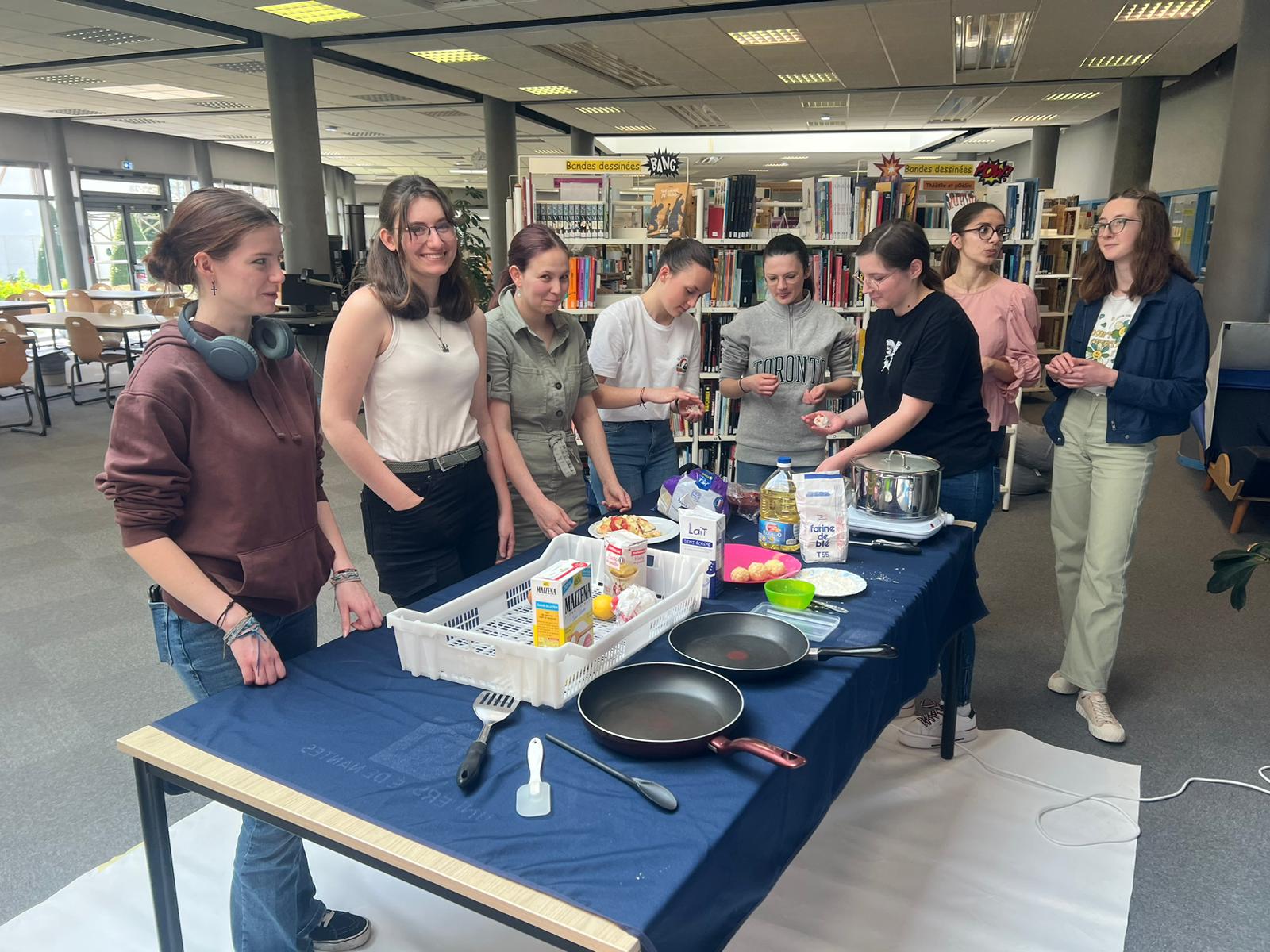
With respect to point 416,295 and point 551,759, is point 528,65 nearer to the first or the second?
point 416,295

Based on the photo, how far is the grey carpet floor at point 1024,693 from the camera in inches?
86.0

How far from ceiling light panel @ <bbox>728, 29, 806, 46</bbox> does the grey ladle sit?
8281 millimetres

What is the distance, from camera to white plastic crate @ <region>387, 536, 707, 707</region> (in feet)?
4.48

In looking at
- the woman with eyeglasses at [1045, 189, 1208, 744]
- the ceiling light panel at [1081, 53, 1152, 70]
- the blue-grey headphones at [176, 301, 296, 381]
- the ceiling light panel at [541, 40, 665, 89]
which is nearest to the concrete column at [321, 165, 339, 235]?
the ceiling light panel at [541, 40, 665, 89]

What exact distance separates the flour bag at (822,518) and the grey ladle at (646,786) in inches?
37.7

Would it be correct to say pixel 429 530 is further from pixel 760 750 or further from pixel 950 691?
pixel 950 691

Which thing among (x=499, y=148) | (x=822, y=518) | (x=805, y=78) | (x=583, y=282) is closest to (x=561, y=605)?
(x=822, y=518)

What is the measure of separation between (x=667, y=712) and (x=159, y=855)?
32.3 inches

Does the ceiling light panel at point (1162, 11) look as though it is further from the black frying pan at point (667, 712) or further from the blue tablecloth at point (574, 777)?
the black frying pan at point (667, 712)

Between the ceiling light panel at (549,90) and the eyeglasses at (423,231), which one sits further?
→ the ceiling light panel at (549,90)

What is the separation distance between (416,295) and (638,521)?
29.8 inches

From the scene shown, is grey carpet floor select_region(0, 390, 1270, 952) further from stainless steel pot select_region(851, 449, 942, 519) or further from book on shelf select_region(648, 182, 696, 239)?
book on shelf select_region(648, 182, 696, 239)

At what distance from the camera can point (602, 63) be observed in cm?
959

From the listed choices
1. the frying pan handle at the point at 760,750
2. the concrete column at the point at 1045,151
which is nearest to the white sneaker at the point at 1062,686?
the frying pan handle at the point at 760,750
